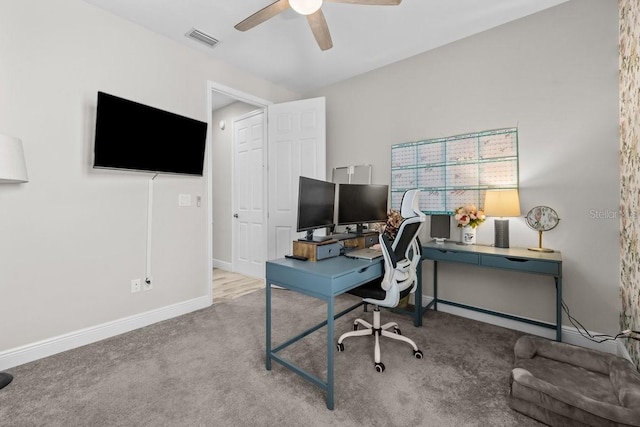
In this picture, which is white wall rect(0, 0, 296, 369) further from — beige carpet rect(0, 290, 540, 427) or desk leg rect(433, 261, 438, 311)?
desk leg rect(433, 261, 438, 311)

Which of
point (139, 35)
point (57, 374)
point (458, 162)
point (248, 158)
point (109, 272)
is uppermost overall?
point (139, 35)

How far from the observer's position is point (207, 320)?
282 centimetres

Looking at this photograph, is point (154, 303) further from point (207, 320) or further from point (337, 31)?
point (337, 31)

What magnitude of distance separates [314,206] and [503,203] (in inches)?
64.6

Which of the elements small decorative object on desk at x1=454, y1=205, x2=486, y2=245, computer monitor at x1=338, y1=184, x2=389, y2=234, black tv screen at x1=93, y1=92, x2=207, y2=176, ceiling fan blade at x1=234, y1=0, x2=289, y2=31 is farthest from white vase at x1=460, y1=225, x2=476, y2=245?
black tv screen at x1=93, y1=92, x2=207, y2=176

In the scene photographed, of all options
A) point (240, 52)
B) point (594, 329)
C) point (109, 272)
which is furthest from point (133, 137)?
point (594, 329)

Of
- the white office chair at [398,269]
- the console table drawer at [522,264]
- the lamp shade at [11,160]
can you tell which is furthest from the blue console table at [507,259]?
the lamp shade at [11,160]

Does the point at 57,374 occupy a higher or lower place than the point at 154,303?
lower

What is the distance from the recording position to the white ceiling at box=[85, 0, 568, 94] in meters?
2.39

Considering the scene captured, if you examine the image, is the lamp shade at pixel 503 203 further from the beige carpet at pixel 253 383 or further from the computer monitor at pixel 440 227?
the beige carpet at pixel 253 383

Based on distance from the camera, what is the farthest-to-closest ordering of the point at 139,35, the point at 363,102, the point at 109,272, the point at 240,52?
the point at 363,102 < the point at 240,52 < the point at 139,35 < the point at 109,272

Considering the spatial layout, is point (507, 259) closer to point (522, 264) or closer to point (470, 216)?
point (522, 264)

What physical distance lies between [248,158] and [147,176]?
70.8 inches

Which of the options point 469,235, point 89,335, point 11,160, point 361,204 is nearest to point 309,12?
point 361,204
